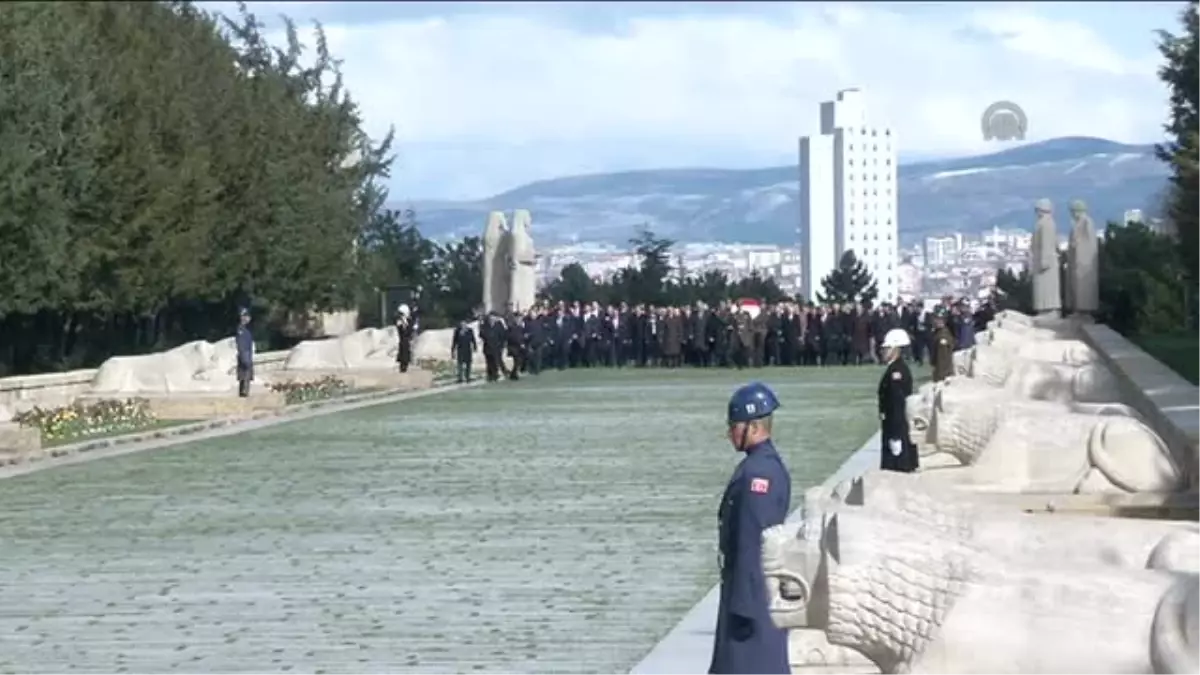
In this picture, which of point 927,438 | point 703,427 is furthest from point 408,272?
point 927,438

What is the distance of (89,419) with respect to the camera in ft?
122

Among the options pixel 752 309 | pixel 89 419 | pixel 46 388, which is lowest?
pixel 89 419

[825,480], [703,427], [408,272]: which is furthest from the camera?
[408,272]

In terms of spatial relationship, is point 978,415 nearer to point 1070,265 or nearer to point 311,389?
point 311,389

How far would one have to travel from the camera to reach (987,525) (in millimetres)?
9766

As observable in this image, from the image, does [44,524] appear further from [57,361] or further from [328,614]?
[57,361]

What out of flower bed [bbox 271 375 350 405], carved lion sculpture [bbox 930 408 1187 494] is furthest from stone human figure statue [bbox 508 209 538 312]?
carved lion sculpture [bbox 930 408 1187 494]

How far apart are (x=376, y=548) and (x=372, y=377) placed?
30.8 m

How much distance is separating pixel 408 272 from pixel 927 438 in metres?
63.1

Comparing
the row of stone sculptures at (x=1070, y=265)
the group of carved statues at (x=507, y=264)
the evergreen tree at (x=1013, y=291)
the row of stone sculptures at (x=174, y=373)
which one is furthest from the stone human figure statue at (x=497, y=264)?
the row of stone sculptures at (x=174, y=373)

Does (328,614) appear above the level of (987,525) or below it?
below

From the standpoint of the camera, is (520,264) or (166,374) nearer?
(166,374)

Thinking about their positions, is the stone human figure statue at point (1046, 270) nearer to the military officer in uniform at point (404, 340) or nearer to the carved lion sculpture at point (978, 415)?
the military officer in uniform at point (404, 340)

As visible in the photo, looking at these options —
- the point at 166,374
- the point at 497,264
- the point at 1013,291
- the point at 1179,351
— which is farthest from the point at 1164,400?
the point at 1013,291
